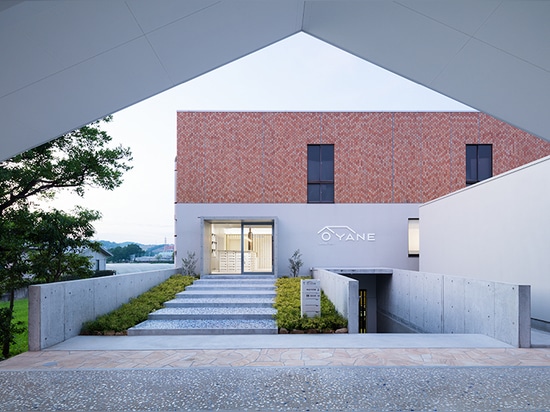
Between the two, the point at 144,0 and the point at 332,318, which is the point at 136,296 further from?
the point at 144,0

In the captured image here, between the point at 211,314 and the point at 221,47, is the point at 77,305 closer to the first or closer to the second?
the point at 211,314

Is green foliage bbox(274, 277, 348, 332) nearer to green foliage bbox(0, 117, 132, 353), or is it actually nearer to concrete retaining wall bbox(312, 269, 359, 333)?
concrete retaining wall bbox(312, 269, 359, 333)

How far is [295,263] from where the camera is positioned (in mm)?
18844

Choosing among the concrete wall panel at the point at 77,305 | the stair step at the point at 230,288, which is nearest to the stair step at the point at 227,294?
the stair step at the point at 230,288

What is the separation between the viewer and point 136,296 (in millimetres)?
12875

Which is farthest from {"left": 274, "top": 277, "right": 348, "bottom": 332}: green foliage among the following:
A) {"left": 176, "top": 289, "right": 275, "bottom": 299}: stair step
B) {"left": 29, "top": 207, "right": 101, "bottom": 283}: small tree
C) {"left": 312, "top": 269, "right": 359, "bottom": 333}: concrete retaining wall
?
{"left": 29, "top": 207, "right": 101, "bottom": 283}: small tree

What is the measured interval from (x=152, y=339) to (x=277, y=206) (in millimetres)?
11920

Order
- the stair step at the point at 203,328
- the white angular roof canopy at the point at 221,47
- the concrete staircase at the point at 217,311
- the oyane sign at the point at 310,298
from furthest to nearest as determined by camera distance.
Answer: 1. the oyane sign at the point at 310,298
2. the concrete staircase at the point at 217,311
3. the stair step at the point at 203,328
4. the white angular roof canopy at the point at 221,47

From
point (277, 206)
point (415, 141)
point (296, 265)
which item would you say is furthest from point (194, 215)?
point (415, 141)

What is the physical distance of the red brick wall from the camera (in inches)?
776

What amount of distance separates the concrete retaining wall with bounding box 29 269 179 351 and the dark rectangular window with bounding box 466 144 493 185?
1650 cm

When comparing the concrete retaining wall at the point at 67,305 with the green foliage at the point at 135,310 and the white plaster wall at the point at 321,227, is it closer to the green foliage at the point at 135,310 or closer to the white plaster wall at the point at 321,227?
the green foliage at the point at 135,310

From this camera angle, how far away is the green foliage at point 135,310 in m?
8.74

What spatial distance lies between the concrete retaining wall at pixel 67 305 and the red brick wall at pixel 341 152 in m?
8.98
